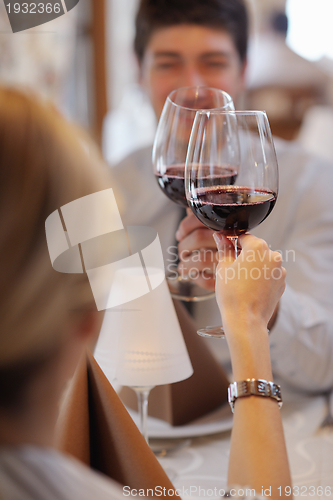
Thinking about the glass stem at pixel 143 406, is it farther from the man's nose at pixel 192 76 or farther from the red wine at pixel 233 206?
the man's nose at pixel 192 76

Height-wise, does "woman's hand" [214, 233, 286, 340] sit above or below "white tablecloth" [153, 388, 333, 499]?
above

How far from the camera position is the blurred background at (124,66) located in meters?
3.31

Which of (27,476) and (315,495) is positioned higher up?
(27,476)

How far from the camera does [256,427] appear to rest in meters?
0.43

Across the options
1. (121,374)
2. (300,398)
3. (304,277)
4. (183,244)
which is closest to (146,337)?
(121,374)

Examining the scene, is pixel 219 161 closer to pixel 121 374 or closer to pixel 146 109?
pixel 121 374

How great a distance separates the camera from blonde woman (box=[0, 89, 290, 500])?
36cm

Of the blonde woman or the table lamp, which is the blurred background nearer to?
the table lamp

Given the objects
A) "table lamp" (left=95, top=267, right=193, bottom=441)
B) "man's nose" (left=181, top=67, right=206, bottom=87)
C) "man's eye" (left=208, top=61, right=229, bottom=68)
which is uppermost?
"man's eye" (left=208, top=61, right=229, bottom=68)

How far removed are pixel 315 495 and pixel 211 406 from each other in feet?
0.67

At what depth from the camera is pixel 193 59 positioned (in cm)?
130

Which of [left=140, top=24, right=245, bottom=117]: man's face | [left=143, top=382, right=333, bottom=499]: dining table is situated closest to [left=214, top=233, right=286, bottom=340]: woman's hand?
[left=143, top=382, right=333, bottom=499]: dining table

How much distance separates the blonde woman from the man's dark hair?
1.02 meters

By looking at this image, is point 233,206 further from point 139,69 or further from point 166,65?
point 139,69
